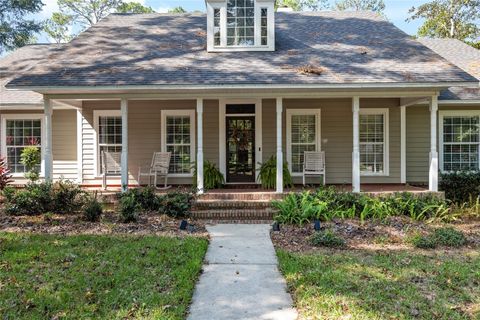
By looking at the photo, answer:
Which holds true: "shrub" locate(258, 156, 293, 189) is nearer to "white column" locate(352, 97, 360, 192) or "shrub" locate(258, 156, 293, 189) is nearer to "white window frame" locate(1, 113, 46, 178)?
"white column" locate(352, 97, 360, 192)

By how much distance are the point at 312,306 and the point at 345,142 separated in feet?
27.0

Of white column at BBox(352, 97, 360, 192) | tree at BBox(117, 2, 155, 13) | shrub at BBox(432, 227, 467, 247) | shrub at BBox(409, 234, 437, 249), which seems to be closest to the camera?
shrub at BBox(409, 234, 437, 249)

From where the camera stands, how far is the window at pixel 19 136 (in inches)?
472

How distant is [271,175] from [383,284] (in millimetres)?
6085

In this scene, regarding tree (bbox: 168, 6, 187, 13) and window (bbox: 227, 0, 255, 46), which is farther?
tree (bbox: 168, 6, 187, 13)

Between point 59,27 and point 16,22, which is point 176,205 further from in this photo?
point 59,27

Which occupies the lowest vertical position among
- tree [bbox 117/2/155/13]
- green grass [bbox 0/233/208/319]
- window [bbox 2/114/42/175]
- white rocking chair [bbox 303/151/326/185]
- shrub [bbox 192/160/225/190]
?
green grass [bbox 0/233/208/319]

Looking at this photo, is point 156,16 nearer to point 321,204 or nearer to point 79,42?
point 79,42

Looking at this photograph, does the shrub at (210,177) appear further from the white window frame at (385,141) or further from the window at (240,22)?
the white window frame at (385,141)

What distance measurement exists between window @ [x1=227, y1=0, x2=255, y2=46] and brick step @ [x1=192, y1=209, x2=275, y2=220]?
16.1 feet

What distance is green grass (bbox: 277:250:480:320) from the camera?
3797 millimetres

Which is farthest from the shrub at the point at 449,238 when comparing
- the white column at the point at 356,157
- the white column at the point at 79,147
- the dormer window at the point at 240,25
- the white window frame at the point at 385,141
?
the white column at the point at 79,147

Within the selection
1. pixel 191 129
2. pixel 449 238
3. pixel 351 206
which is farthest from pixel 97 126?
pixel 449 238

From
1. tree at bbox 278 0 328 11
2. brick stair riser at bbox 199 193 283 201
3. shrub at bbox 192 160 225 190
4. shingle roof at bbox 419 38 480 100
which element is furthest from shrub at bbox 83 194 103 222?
tree at bbox 278 0 328 11
